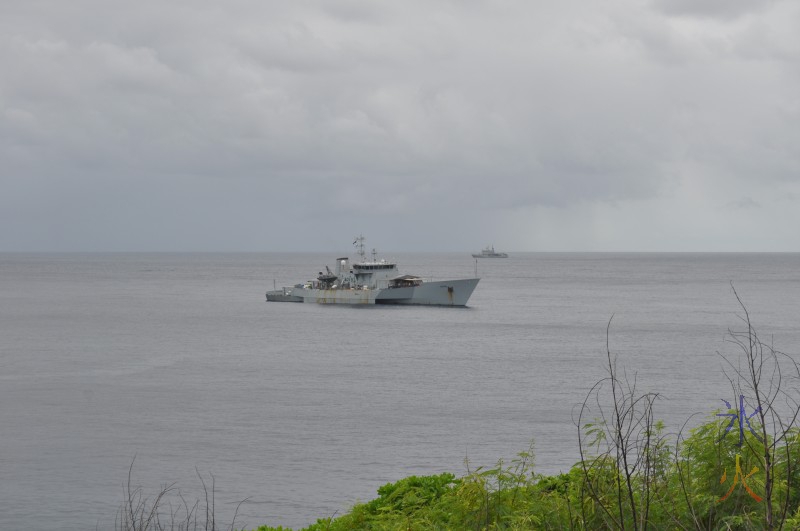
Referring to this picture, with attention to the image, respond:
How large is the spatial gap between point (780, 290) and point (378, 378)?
111m

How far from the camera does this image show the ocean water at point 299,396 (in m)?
25.5

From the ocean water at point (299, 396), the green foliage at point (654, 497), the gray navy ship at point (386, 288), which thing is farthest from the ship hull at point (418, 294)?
the green foliage at point (654, 497)

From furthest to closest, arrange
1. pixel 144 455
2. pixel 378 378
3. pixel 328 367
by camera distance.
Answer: pixel 328 367, pixel 378 378, pixel 144 455

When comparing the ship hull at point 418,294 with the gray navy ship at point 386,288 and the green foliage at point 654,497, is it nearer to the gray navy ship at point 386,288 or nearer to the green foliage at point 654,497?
the gray navy ship at point 386,288

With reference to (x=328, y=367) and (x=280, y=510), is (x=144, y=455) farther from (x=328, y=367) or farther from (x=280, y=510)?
(x=328, y=367)

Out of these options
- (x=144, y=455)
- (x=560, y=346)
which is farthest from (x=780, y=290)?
(x=144, y=455)

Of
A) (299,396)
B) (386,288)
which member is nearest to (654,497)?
(299,396)

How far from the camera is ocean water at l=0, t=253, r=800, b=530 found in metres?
25.5

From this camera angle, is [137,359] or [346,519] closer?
[346,519]

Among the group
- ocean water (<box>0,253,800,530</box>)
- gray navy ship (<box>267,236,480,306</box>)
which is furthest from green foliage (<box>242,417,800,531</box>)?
gray navy ship (<box>267,236,480,306</box>)

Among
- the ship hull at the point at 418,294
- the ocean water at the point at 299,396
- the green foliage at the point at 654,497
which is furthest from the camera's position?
the ship hull at the point at 418,294

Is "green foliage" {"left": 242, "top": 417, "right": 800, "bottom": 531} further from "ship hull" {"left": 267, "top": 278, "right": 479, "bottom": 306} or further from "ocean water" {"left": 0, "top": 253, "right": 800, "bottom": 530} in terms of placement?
"ship hull" {"left": 267, "top": 278, "right": 479, "bottom": 306}

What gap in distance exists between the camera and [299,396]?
4144 cm

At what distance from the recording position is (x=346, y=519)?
12281mm
